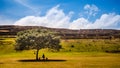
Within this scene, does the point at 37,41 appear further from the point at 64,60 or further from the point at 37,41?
the point at 64,60

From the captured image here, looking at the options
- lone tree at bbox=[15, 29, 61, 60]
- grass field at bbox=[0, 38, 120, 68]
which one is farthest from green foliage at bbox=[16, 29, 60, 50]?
grass field at bbox=[0, 38, 120, 68]

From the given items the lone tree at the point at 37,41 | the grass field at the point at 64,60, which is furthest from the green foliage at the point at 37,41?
the grass field at the point at 64,60

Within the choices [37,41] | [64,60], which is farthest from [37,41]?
[64,60]

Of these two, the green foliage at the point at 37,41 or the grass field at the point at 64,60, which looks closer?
the grass field at the point at 64,60

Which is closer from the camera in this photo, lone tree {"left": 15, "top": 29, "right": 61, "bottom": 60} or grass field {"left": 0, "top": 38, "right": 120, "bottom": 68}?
grass field {"left": 0, "top": 38, "right": 120, "bottom": 68}

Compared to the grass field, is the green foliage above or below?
above

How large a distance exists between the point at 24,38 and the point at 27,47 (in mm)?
4097

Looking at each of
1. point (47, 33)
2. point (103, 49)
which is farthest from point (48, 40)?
point (103, 49)

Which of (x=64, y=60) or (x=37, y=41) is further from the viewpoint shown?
(x=37, y=41)

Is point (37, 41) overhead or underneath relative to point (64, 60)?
overhead

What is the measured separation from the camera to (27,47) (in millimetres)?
94000

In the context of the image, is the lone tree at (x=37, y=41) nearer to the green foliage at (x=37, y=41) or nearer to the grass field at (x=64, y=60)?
the green foliage at (x=37, y=41)

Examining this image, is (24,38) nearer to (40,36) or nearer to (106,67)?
(40,36)

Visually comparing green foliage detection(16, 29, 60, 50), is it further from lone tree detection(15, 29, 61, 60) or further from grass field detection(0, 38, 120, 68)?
grass field detection(0, 38, 120, 68)
